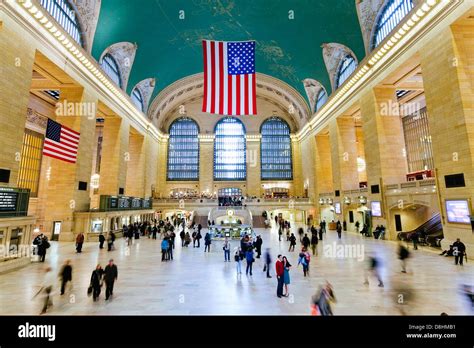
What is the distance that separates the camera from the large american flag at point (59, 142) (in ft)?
41.2

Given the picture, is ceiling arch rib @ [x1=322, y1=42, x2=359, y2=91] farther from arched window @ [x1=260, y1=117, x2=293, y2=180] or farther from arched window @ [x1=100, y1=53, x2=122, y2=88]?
arched window @ [x1=100, y1=53, x2=122, y2=88]

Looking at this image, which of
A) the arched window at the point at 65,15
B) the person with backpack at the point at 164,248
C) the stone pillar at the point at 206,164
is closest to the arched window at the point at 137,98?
the arched window at the point at 65,15

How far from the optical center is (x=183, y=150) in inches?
1485

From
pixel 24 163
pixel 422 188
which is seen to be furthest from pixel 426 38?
pixel 24 163

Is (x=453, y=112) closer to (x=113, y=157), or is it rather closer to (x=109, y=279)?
(x=109, y=279)

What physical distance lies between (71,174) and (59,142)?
3701 mm

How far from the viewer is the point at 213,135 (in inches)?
1462

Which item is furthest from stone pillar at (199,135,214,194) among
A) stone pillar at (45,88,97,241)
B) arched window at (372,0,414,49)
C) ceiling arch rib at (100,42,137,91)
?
arched window at (372,0,414,49)

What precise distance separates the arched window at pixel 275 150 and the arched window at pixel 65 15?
26622 mm

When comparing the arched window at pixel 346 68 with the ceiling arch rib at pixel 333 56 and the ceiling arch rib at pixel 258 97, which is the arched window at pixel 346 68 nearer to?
the ceiling arch rib at pixel 333 56

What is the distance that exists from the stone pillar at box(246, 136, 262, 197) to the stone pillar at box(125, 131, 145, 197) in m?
15.4

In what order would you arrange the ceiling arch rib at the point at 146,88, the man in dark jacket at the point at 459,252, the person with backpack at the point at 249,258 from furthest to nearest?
the ceiling arch rib at the point at 146,88 < the man in dark jacket at the point at 459,252 < the person with backpack at the point at 249,258

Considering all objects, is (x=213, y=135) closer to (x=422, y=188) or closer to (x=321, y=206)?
(x=321, y=206)

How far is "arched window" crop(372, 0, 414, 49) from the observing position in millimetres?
14594
